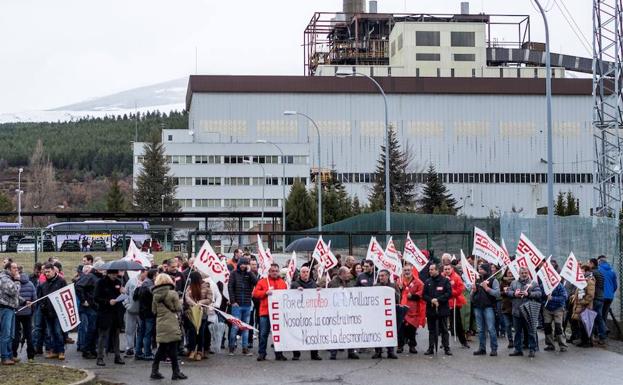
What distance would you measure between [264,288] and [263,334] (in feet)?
2.90

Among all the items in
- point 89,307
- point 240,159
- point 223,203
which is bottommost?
point 89,307

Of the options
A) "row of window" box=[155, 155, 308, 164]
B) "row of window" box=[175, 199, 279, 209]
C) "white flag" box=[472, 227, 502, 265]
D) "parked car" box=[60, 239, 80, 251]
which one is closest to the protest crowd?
"white flag" box=[472, 227, 502, 265]

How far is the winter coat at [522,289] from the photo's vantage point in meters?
18.5

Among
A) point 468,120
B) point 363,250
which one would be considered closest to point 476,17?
point 468,120

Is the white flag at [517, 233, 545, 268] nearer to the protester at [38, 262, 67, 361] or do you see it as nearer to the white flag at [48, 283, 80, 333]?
the white flag at [48, 283, 80, 333]

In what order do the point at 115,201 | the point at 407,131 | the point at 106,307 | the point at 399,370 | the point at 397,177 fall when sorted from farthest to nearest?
the point at 115,201 < the point at 407,131 < the point at 397,177 < the point at 106,307 < the point at 399,370

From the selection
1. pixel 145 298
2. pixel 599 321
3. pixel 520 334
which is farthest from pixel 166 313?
pixel 599 321

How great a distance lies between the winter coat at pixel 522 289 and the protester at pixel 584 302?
5.02ft

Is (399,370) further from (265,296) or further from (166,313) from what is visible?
(166,313)

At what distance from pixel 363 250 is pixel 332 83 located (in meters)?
65.7

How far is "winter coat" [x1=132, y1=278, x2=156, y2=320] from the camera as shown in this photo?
17297 millimetres

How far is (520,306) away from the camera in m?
18.4

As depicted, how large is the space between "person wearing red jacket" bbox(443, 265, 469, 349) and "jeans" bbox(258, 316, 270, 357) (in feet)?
11.8

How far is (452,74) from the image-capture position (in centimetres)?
11044
